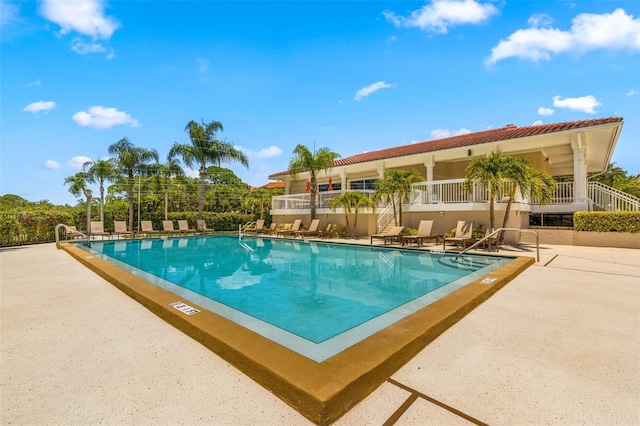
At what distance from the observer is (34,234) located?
16469mm

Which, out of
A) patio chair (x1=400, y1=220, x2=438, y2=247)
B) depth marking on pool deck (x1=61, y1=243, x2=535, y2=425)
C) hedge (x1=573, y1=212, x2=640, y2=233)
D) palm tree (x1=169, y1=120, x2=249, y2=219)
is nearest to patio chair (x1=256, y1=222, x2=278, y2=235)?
palm tree (x1=169, y1=120, x2=249, y2=219)

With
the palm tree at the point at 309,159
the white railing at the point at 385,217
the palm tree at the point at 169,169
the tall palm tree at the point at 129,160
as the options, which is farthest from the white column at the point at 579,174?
the tall palm tree at the point at 129,160

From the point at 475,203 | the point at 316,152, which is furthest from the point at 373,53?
the point at 475,203

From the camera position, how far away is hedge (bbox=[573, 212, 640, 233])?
1188 cm

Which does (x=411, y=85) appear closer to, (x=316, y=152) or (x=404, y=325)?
(x=316, y=152)

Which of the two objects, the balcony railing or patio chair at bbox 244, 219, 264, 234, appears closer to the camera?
the balcony railing

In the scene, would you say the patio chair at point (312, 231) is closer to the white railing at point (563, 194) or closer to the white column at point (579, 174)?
the white railing at point (563, 194)

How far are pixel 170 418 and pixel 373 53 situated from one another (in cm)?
1609

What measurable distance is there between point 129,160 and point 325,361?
26.2 m

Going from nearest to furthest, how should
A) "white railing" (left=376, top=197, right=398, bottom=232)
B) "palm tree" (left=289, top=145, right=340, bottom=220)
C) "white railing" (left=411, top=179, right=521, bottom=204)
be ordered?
"white railing" (left=411, top=179, right=521, bottom=204), "white railing" (left=376, top=197, right=398, bottom=232), "palm tree" (left=289, top=145, right=340, bottom=220)

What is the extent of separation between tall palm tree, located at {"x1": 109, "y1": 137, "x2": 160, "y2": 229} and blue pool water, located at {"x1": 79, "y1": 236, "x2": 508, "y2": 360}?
14189 millimetres

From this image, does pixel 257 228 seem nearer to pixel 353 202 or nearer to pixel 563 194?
pixel 353 202

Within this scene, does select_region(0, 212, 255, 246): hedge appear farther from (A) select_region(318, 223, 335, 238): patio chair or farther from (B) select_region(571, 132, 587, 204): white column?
(B) select_region(571, 132, 587, 204): white column

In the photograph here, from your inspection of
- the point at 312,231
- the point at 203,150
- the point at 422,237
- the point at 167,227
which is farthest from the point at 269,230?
the point at 422,237
